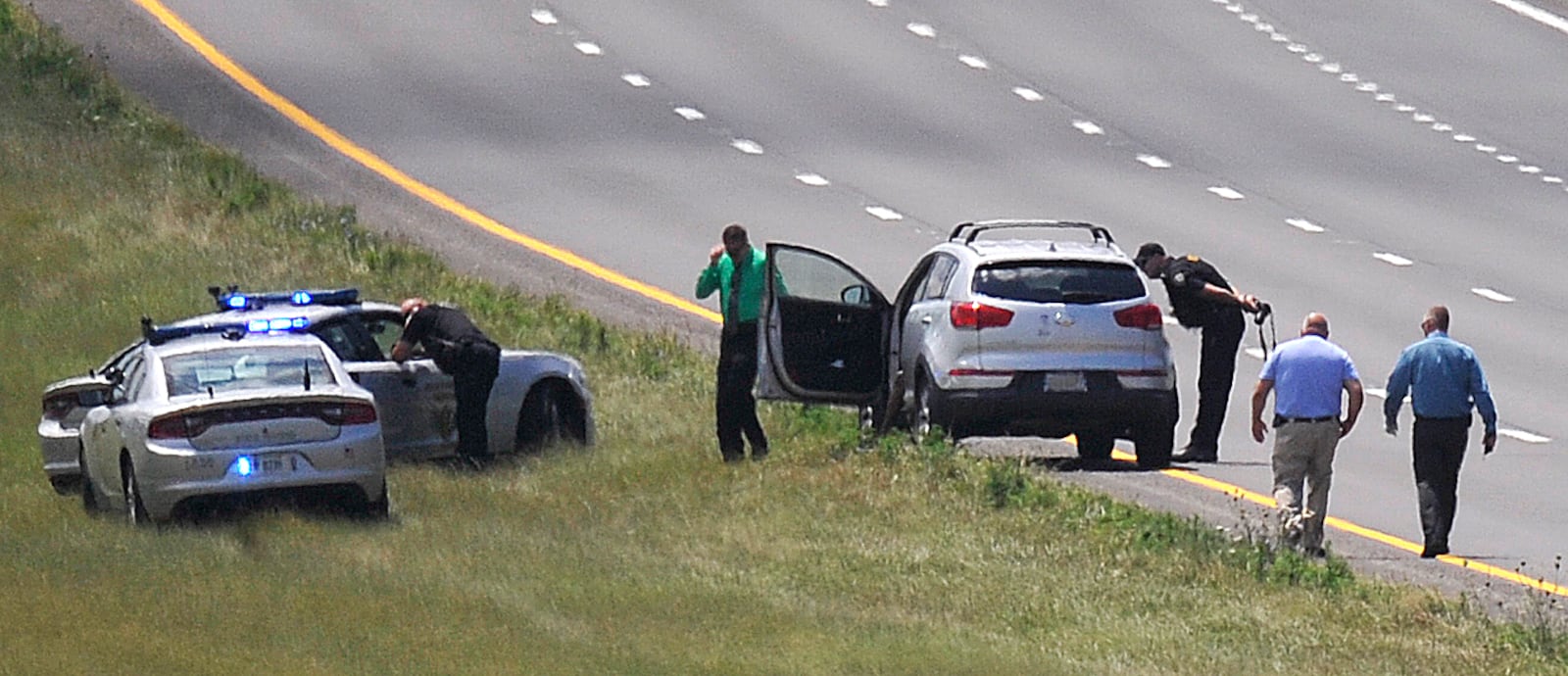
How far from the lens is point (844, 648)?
13.1m

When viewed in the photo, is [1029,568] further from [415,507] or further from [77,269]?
[77,269]

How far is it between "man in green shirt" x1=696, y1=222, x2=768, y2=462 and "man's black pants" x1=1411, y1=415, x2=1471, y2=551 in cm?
445

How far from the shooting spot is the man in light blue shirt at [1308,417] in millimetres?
17359

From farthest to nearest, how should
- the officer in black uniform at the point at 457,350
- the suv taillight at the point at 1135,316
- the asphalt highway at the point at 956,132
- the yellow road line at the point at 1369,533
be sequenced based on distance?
the asphalt highway at the point at 956,132, the suv taillight at the point at 1135,316, the officer in black uniform at the point at 457,350, the yellow road line at the point at 1369,533

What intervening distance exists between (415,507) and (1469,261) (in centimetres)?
1682

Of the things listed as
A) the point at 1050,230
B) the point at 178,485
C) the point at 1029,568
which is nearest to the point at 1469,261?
the point at 1050,230

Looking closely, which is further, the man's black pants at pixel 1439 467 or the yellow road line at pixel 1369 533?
the man's black pants at pixel 1439 467

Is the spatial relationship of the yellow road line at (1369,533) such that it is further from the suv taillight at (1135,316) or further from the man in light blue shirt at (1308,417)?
the suv taillight at (1135,316)

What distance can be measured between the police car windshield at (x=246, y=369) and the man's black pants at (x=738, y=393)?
124 inches

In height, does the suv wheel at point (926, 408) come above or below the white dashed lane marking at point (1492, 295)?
below

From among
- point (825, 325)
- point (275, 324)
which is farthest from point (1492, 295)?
point (275, 324)

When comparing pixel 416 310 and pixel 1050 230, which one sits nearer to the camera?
pixel 416 310

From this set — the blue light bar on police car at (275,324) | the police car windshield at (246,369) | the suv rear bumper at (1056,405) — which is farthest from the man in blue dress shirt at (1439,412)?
the blue light bar on police car at (275,324)

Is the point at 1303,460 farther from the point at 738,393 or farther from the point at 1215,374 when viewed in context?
the point at 738,393
